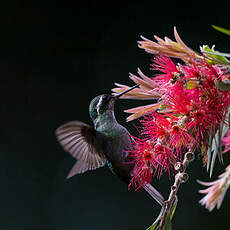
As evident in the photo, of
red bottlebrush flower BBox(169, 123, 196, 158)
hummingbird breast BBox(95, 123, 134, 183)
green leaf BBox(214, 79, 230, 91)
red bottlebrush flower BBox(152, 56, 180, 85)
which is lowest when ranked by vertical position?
hummingbird breast BBox(95, 123, 134, 183)

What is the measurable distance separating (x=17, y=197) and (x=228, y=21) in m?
1.89

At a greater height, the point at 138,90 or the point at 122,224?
the point at 138,90

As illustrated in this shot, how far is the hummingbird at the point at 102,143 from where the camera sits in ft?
3.38

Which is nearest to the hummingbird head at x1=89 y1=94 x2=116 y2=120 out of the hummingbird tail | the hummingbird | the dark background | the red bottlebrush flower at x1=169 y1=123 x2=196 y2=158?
the hummingbird

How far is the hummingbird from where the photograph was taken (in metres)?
1.03

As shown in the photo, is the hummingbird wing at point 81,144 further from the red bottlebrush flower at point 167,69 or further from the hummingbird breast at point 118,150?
the red bottlebrush flower at point 167,69

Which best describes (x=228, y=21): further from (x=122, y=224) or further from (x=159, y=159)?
(x=159, y=159)

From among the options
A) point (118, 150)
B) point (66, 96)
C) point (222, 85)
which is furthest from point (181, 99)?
point (66, 96)

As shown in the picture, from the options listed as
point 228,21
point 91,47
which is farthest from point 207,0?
point 91,47

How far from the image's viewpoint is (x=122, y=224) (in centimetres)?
269

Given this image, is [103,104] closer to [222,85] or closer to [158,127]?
[158,127]

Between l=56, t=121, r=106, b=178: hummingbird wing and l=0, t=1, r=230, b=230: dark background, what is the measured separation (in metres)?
1.49

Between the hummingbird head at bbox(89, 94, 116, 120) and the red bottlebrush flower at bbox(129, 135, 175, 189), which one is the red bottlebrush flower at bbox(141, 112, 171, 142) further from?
the hummingbird head at bbox(89, 94, 116, 120)

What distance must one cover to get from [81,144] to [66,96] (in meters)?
1.80
